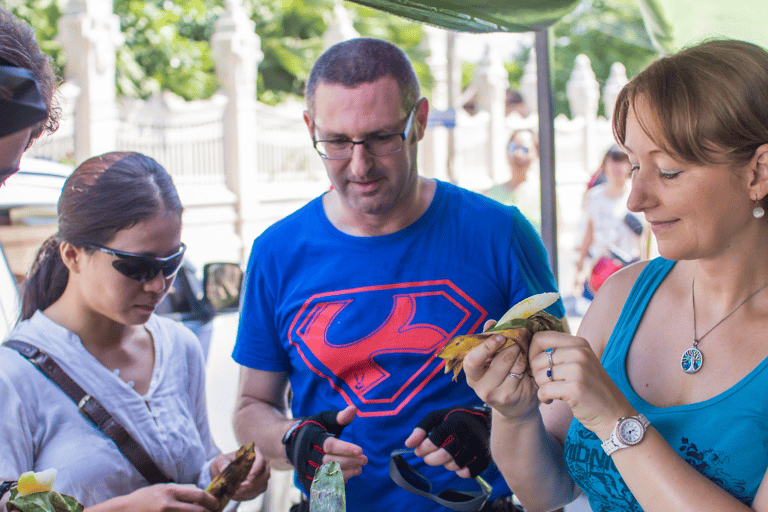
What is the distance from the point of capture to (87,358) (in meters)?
1.98

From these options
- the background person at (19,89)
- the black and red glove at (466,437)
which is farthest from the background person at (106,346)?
the black and red glove at (466,437)

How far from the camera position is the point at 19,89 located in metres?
1.29

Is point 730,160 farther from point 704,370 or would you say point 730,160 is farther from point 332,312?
point 332,312

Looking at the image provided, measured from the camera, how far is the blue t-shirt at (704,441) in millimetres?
1310

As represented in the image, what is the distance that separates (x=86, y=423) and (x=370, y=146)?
110cm

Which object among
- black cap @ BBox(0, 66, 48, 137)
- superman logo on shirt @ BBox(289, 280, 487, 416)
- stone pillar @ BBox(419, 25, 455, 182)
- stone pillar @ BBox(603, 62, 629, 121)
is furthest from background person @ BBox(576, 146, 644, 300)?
stone pillar @ BBox(419, 25, 455, 182)

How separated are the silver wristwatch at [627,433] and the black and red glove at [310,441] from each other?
661mm

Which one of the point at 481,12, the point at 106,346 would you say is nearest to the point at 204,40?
the point at 481,12

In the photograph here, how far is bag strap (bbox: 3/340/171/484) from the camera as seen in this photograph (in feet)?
6.19

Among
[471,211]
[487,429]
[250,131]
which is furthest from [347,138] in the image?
[250,131]

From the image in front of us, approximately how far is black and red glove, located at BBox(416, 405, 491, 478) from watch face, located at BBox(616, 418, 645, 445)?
444 millimetres

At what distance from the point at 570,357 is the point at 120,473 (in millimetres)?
1303

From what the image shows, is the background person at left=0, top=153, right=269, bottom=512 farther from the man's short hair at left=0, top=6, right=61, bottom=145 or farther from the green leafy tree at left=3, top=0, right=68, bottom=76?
the green leafy tree at left=3, top=0, right=68, bottom=76

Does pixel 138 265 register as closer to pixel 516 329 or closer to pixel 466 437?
pixel 466 437
